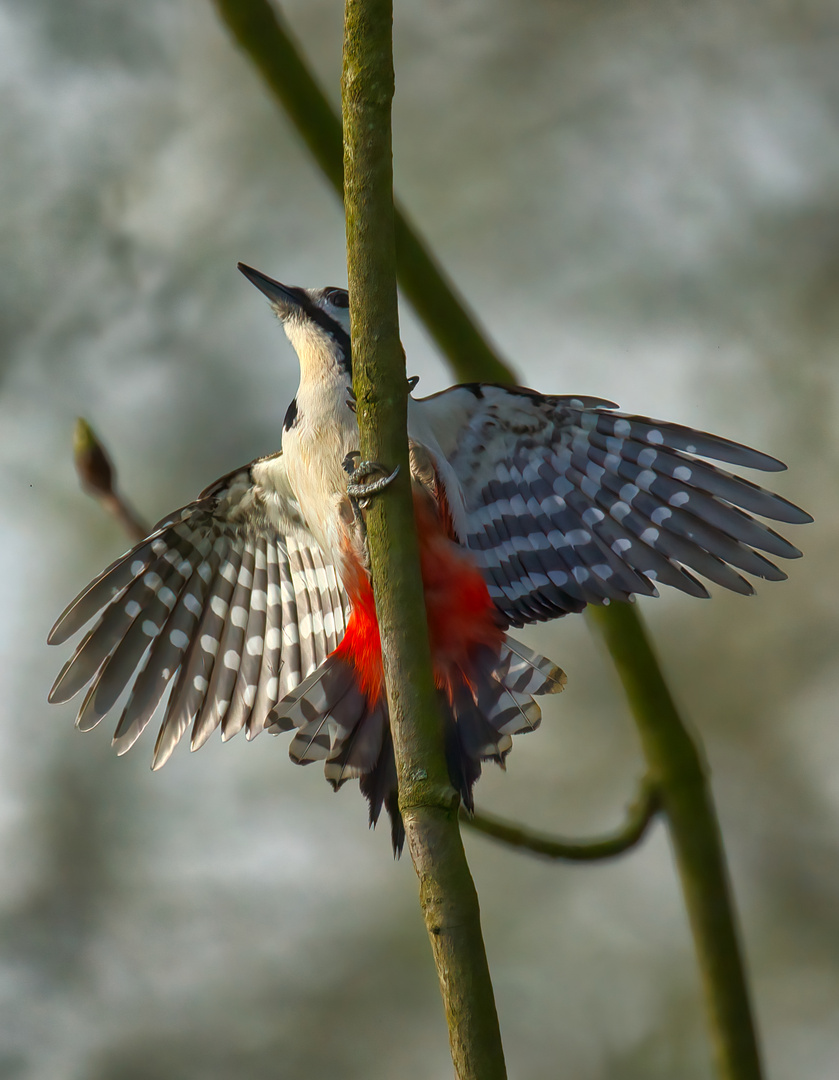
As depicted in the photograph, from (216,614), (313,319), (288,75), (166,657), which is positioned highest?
(288,75)

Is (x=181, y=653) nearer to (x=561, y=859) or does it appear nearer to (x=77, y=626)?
(x=77, y=626)

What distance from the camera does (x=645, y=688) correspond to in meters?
3.67

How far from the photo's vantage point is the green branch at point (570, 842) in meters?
3.04

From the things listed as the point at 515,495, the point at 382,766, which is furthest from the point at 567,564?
the point at 382,766

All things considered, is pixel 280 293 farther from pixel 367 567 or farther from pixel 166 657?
pixel 166 657

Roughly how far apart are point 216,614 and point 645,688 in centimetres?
148

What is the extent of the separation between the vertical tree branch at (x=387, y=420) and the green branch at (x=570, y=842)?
3.02ft

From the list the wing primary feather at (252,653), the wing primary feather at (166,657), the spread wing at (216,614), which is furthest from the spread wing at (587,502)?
the wing primary feather at (166,657)

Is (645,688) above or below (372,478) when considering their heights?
above

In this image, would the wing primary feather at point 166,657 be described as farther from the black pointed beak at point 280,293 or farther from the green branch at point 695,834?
the green branch at point 695,834

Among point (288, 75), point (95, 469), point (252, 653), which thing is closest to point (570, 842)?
point (252, 653)

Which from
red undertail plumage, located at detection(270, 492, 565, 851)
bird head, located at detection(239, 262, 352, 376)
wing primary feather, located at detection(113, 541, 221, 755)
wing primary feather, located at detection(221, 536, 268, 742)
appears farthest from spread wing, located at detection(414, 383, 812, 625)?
wing primary feather, located at detection(113, 541, 221, 755)

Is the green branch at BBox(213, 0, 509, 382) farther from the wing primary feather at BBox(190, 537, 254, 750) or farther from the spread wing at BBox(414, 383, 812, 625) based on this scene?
the wing primary feather at BBox(190, 537, 254, 750)

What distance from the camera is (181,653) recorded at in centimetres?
358
